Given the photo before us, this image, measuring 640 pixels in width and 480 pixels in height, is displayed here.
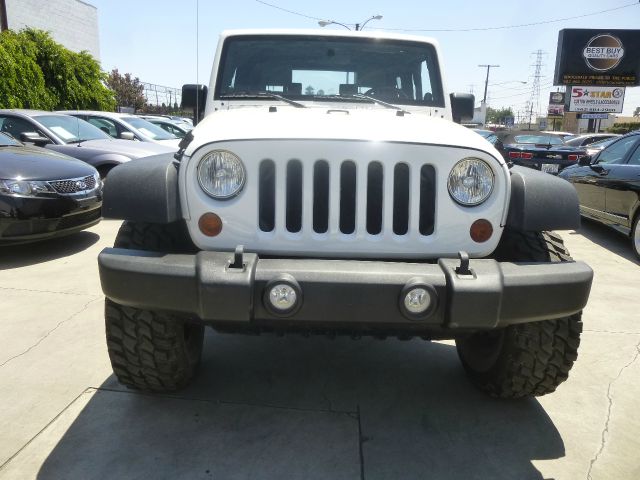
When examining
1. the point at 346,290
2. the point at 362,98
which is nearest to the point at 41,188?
the point at 362,98

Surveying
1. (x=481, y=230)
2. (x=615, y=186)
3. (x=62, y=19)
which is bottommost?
(x=615, y=186)

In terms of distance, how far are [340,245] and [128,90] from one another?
3558cm

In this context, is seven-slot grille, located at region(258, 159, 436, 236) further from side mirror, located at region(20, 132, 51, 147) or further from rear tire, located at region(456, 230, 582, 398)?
side mirror, located at region(20, 132, 51, 147)

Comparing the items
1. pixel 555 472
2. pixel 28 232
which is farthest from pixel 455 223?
pixel 28 232

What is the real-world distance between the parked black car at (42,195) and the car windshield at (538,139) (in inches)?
403

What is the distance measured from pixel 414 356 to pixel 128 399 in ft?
5.53

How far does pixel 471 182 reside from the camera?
7.34ft

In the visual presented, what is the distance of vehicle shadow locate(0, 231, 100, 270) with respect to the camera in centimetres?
528

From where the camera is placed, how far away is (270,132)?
2232 mm

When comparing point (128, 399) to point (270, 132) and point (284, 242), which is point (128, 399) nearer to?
point (284, 242)

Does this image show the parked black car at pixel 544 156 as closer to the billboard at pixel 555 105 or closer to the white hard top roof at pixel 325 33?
the white hard top roof at pixel 325 33

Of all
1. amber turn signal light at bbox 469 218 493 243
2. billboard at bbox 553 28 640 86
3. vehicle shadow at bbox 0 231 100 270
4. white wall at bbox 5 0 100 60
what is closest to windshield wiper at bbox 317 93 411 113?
amber turn signal light at bbox 469 218 493 243

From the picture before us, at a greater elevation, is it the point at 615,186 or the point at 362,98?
the point at 362,98

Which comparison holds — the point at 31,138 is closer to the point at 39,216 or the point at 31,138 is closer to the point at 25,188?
the point at 25,188
